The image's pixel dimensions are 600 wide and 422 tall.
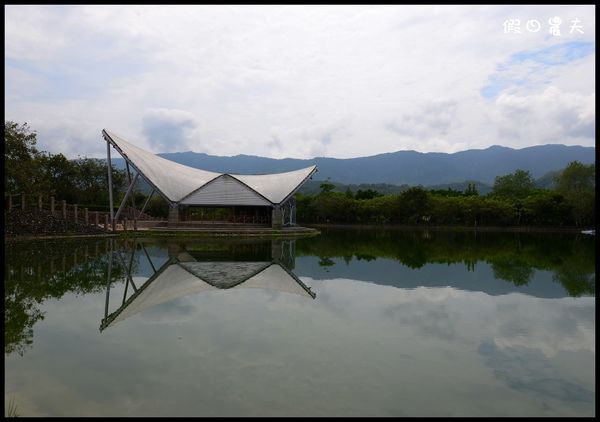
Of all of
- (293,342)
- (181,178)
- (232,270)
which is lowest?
(293,342)

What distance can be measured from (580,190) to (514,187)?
2896 cm

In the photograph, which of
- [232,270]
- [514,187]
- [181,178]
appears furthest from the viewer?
[514,187]

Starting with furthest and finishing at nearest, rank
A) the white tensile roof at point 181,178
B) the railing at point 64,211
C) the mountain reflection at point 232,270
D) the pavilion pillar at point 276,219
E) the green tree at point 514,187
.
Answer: the green tree at point 514,187 → the pavilion pillar at point 276,219 → the white tensile roof at point 181,178 → the railing at point 64,211 → the mountain reflection at point 232,270

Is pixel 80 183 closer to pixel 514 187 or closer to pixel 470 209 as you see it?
pixel 470 209

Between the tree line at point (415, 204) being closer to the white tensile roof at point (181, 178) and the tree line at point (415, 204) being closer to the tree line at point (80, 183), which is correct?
the tree line at point (80, 183)

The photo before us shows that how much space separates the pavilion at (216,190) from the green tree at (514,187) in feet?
169

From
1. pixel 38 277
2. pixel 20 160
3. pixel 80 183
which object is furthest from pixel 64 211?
pixel 80 183

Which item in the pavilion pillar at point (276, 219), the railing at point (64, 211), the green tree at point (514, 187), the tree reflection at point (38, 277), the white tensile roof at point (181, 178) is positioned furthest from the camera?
the green tree at point (514, 187)

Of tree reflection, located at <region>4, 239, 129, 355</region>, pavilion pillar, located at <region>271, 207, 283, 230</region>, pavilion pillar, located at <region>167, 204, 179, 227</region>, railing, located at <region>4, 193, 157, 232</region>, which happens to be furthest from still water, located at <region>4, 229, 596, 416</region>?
pavilion pillar, located at <region>271, 207, 283, 230</region>

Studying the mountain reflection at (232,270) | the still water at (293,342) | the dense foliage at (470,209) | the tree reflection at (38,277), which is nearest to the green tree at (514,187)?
the dense foliage at (470,209)

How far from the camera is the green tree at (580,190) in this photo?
55.3m

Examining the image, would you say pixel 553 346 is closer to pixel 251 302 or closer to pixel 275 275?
pixel 251 302

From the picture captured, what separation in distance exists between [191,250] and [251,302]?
14.7m

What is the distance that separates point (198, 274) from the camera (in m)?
17.7
